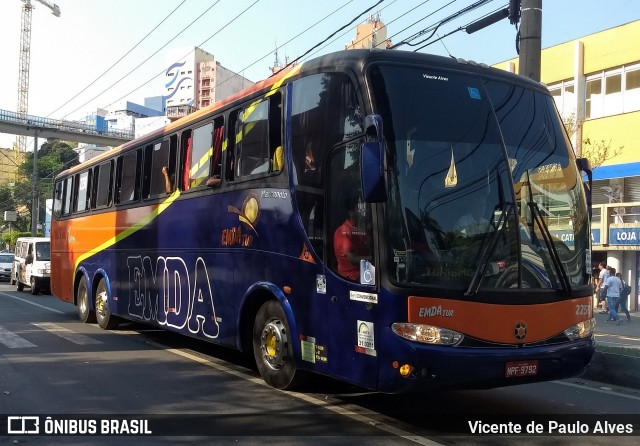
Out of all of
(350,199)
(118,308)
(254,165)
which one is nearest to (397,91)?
(350,199)

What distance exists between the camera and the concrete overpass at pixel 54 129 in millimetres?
50384

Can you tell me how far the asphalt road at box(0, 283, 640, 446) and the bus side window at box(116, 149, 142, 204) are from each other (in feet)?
10.4

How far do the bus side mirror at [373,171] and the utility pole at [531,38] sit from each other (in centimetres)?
590

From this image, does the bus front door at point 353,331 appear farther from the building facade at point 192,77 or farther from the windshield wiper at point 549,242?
the building facade at point 192,77

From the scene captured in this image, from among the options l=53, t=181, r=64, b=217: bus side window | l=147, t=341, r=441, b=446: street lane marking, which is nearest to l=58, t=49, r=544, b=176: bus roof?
l=147, t=341, r=441, b=446: street lane marking

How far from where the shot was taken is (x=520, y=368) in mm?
5688

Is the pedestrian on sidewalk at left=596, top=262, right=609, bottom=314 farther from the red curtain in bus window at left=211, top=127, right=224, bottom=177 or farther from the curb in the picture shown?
the red curtain in bus window at left=211, top=127, right=224, bottom=177

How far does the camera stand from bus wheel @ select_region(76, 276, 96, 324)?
1387cm

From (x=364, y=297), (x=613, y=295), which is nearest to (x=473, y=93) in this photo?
(x=364, y=297)

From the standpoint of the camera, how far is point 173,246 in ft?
32.4

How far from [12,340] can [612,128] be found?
71.9ft

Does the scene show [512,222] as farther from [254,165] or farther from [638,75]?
[638,75]

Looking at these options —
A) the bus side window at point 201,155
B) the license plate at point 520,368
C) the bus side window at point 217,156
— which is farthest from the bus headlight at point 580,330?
the bus side window at point 201,155

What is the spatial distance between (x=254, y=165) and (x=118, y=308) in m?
5.84
